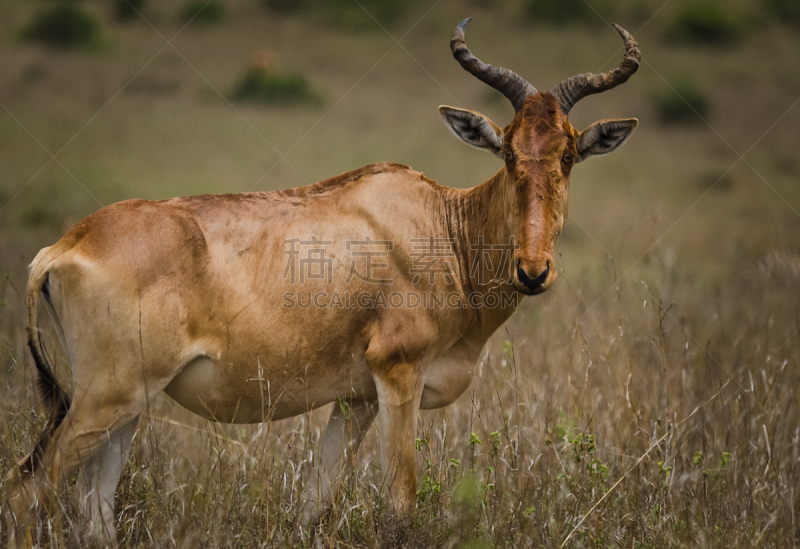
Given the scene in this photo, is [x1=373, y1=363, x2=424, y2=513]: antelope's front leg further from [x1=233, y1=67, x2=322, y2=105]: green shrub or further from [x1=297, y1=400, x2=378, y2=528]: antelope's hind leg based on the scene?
[x1=233, y1=67, x2=322, y2=105]: green shrub

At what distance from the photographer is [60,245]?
175 inches

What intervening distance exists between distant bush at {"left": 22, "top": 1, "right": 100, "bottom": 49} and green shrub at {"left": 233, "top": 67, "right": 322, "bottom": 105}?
6.58 meters

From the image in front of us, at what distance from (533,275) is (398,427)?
4.08 feet

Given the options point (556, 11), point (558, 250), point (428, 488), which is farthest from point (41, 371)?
point (556, 11)

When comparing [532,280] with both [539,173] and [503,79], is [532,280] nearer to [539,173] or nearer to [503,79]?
[539,173]

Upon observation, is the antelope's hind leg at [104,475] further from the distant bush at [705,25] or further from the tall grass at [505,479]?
the distant bush at [705,25]

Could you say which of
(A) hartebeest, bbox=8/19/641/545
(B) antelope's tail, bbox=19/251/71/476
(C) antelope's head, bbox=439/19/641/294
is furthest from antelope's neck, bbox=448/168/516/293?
(B) antelope's tail, bbox=19/251/71/476

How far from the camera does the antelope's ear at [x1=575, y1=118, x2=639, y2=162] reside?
490 centimetres

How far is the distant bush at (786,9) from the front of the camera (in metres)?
37.2

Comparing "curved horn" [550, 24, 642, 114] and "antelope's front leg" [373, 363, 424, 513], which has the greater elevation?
"curved horn" [550, 24, 642, 114]

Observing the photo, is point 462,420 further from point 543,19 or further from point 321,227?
point 543,19

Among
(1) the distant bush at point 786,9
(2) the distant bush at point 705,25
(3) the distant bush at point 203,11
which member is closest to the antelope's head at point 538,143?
(3) the distant bush at point 203,11

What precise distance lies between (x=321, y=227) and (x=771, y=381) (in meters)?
3.86

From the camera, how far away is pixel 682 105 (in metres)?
29.3
